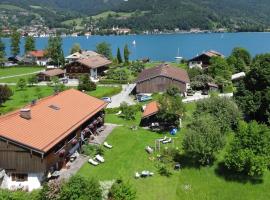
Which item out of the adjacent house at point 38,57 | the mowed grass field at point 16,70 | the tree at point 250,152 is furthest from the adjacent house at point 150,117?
the adjacent house at point 38,57

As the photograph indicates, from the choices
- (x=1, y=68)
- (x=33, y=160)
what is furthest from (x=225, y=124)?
(x=1, y=68)

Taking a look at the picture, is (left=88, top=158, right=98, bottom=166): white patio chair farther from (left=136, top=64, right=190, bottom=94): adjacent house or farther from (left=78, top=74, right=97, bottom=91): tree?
(left=78, top=74, right=97, bottom=91): tree

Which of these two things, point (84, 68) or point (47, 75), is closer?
point (47, 75)

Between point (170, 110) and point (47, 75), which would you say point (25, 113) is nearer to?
point (170, 110)

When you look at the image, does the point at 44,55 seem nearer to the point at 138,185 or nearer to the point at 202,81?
the point at 202,81

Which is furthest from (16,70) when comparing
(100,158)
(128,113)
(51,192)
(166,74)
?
(51,192)
